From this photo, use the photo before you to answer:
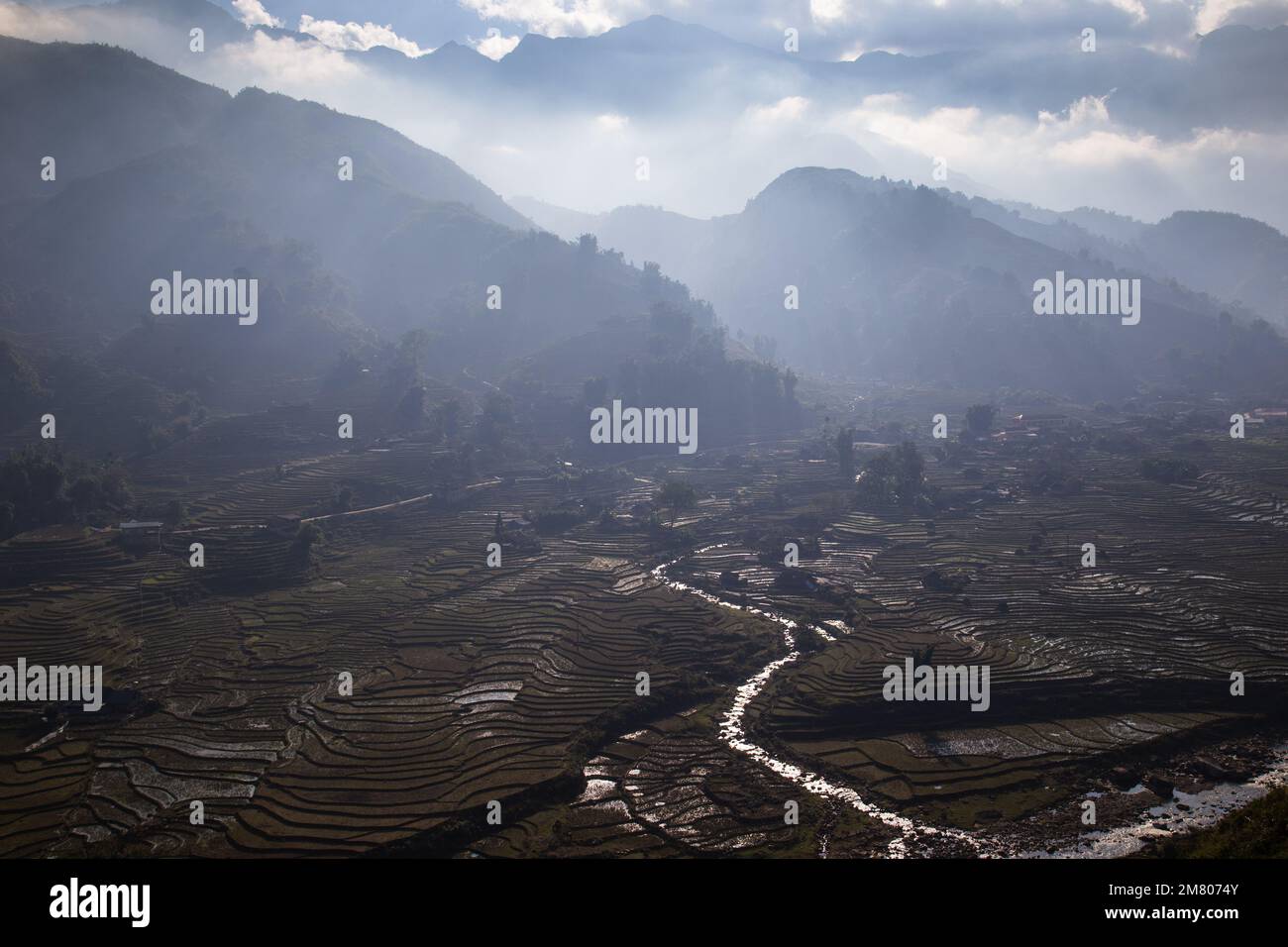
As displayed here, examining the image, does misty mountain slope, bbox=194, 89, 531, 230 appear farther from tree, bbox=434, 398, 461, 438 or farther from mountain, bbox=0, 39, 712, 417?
tree, bbox=434, 398, 461, 438

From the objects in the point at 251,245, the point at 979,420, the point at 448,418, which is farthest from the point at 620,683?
the point at 251,245

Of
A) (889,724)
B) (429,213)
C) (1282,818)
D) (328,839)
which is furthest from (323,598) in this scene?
(429,213)

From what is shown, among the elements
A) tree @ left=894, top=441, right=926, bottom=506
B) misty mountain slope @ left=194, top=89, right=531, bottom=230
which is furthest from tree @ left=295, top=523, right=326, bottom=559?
misty mountain slope @ left=194, top=89, right=531, bottom=230

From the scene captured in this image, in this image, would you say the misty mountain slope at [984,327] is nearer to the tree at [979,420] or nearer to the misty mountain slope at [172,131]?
the tree at [979,420]

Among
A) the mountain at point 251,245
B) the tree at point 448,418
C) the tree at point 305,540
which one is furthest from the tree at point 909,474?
the mountain at point 251,245

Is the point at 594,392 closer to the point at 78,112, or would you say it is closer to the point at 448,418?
the point at 448,418
